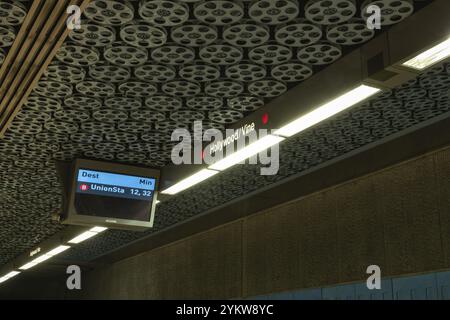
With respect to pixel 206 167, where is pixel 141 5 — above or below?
above

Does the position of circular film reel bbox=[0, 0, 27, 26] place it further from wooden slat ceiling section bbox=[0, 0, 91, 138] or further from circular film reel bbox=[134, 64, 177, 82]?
circular film reel bbox=[134, 64, 177, 82]

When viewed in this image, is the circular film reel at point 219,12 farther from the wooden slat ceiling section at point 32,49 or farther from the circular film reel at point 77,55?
the circular film reel at point 77,55

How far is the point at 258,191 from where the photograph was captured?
7.58m

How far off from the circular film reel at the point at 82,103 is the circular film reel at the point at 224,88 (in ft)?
3.01

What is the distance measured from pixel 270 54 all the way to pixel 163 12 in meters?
A: 0.82

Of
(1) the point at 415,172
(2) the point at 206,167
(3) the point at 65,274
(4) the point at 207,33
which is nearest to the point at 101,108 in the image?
(2) the point at 206,167

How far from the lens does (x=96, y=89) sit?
4305mm

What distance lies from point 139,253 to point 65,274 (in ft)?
17.2

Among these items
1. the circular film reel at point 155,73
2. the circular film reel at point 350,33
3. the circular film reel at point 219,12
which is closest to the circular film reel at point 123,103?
the circular film reel at point 155,73

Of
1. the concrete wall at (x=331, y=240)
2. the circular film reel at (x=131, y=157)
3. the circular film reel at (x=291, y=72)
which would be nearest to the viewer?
the circular film reel at (x=291, y=72)

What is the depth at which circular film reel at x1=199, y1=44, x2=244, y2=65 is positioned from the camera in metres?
3.68

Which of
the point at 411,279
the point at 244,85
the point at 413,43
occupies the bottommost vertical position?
the point at 411,279

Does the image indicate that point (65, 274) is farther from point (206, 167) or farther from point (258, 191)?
point (206, 167)

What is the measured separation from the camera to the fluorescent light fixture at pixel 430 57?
2847 millimetres
